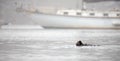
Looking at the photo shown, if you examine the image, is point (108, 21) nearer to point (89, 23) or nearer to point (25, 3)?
point (89, 23)

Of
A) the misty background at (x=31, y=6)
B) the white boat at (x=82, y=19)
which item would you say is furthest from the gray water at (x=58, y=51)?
the misty background at (x=31, y=6)

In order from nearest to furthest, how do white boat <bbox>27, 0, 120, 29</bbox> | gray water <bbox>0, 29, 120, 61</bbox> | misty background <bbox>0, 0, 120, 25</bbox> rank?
gray water <bbox>0, 29, 120, 61</bbox> < white boat <bbox>27, 0, 120, 29</bbox> < misty background <bbox>0, 0, 120, 25</bbox>

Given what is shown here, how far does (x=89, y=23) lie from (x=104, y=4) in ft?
11.5

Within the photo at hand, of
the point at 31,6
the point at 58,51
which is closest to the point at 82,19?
the point at 31,6

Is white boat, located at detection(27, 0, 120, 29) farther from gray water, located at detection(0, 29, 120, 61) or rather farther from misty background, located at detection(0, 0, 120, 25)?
gray water, located at detection(0, 29, 120, 61)

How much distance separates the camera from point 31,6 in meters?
47.4

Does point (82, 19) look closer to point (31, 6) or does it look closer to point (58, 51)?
point (31, 6)

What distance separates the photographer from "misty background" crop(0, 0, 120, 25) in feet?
149

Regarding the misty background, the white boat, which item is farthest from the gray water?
the misty background

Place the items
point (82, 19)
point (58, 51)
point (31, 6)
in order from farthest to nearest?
point (31, 6)
point (82, 19)
point (58, 51)

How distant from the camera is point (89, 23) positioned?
4522 centimetres

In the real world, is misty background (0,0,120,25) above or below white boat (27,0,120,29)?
above

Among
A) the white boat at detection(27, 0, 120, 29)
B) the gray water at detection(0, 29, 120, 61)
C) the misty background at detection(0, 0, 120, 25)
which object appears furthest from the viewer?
the misty background at detection(0, 0, 120, 25)

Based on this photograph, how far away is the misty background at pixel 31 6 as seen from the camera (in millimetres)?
45275
